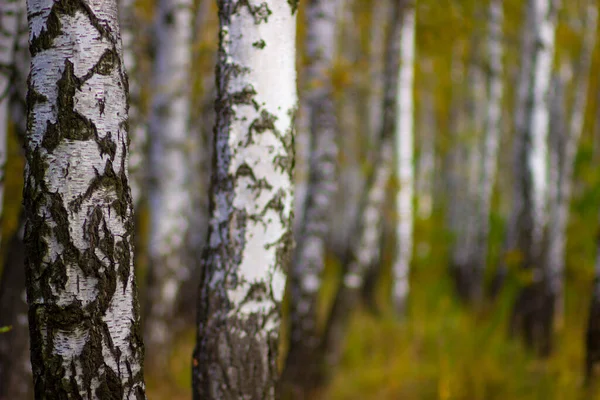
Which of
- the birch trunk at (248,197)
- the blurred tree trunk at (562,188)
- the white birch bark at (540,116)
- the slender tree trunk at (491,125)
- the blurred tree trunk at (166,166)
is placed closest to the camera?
A: the birch trunk at (248,197)

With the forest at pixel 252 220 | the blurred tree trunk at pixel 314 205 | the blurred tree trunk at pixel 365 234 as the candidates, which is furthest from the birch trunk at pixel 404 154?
the blurred tree trunk at pixel 314 205

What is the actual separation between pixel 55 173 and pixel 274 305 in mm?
1237

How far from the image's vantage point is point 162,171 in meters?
5.90

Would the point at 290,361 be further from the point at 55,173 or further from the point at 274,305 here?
the point at 55,173

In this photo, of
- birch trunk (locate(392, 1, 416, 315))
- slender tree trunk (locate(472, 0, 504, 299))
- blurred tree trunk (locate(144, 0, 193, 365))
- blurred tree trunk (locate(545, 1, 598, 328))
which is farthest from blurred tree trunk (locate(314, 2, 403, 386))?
slender tree trunk (locate(472, 0, 504, 299))

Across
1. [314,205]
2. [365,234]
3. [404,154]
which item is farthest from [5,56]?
[404,154]

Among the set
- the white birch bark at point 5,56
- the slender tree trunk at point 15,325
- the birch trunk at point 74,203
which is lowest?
the slender tree trunk at point 15,325

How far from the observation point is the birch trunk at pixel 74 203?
1808mm

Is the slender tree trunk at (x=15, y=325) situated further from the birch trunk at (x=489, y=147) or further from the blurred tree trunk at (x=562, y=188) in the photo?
the birch trunk at (x=489, y=147)

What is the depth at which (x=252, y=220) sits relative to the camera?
8.24ft

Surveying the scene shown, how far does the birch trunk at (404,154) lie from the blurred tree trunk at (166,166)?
2.57m

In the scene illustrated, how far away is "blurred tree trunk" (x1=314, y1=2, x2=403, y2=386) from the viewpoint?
5.04 m

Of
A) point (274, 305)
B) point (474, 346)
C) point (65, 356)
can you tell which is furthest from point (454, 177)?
point (65, 356)

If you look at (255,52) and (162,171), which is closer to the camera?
(255,52)
